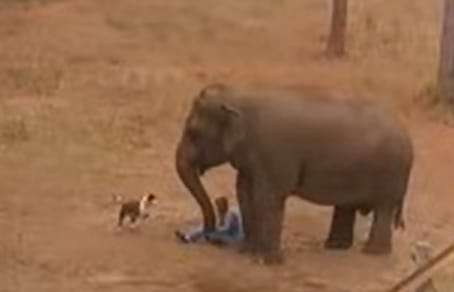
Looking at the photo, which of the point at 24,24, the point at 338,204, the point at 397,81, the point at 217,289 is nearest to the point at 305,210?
the point at 338,204

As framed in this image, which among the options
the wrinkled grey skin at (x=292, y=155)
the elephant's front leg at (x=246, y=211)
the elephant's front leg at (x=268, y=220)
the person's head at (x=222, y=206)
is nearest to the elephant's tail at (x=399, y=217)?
the wrinkled grey skin at (x=292, y=155)

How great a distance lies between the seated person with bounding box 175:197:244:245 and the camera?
8.14 metres

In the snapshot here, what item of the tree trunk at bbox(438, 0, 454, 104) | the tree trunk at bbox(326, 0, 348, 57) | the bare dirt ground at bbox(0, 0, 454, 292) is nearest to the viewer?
the bare dirt ground at bbox(0, 0, 454, 292)

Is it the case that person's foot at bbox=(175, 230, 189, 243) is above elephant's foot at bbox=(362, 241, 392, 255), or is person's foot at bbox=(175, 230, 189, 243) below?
above

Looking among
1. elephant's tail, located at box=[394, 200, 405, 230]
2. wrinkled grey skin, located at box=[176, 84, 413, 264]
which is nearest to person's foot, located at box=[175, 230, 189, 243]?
wrinkled grey skin, located at box=[176, 84, 413, 264]

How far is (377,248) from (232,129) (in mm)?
1014

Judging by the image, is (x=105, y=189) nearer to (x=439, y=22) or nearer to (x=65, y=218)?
(x=65, y=218)

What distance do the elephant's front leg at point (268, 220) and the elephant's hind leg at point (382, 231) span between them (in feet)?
1.74

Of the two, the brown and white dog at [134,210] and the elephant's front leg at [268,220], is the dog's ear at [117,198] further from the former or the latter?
the elephant's front leg at [268,220]

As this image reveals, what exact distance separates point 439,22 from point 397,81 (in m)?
3.35

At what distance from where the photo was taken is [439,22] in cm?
1677

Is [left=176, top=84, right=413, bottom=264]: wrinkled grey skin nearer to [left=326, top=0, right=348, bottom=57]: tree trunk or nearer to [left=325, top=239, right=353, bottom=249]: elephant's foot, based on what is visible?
[left=325, top=239, right=353, bottom=249]: elephant's foot

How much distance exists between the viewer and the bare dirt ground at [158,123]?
778 cm

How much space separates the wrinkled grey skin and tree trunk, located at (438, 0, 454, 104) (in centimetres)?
449
